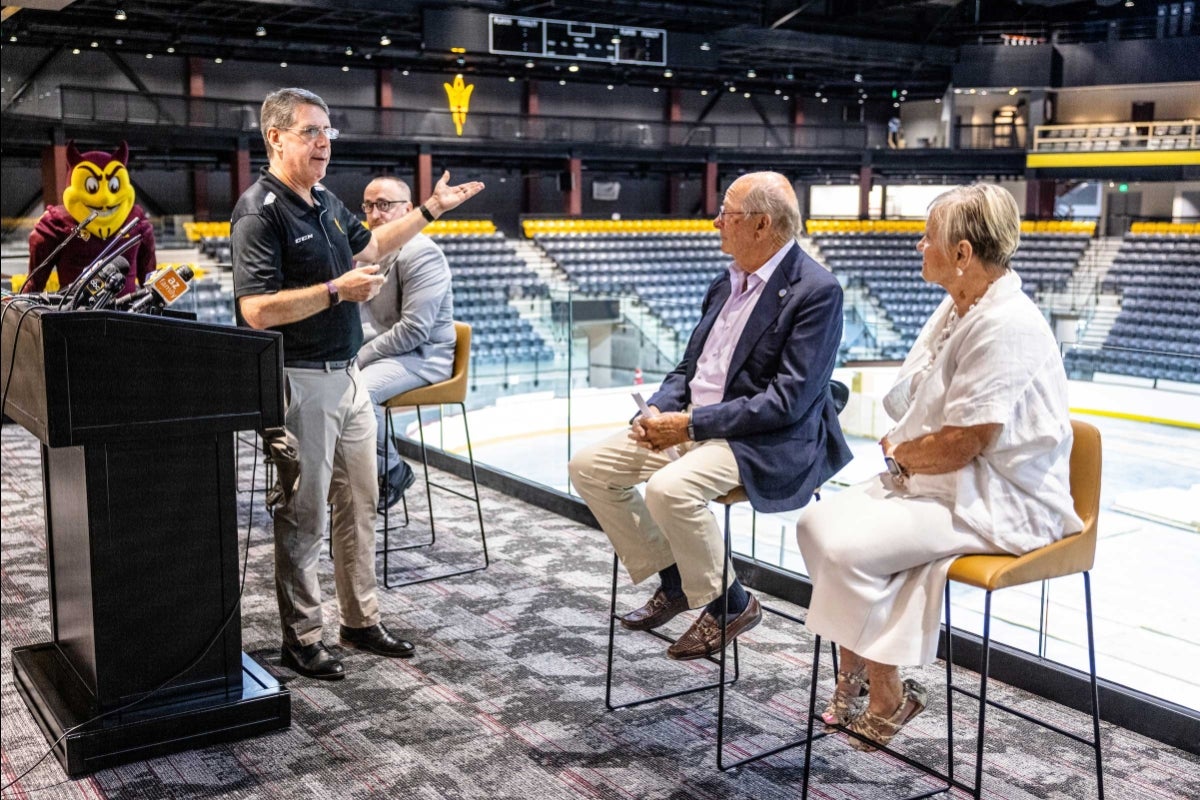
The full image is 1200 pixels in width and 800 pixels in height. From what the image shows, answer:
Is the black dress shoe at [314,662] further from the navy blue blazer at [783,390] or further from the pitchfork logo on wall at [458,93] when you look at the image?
the pitchfork logo on wall at [458,93]

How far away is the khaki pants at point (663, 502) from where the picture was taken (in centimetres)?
250

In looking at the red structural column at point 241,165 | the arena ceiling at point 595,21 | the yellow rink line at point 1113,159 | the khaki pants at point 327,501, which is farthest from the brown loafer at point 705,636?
the red structural column at point 241,165

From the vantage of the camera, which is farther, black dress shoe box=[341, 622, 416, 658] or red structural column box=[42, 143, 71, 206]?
red structural column box=[42, 143, 71, 206]

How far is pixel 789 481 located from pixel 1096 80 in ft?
13.4

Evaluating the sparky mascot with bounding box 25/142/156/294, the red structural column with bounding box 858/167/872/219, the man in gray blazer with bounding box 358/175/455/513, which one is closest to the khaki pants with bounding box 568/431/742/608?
the man in gray blazer with bounding box 358/175/455/513

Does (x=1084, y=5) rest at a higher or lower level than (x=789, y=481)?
higher

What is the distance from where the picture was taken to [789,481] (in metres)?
2.56

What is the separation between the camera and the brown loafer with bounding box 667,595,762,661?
8.62ft

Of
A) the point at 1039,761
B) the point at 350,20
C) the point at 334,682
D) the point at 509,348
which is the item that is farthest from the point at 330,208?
the point at 350,20

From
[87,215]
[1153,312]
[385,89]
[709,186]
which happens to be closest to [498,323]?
[87,215]

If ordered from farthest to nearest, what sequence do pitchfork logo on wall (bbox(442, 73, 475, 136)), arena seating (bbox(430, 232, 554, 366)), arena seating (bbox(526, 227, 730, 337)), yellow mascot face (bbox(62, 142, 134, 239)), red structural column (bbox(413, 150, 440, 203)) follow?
1. pitchfork logo on wall (bbox(442, 73, 475, 136))
2. red structural column (bbox(413, 150, 440, 203))
3. arena seating (bbox(526, 227, 730, 337))
4. arena seating (bbox(430, 232, 554, 366))
5. yellow mascot face (bbox(62, 142, 134, 239))

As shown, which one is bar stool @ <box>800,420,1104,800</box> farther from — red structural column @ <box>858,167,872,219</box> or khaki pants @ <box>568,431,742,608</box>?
red structural column @ <box>858,167,872,219</box>

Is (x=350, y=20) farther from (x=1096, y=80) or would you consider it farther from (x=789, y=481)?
(x=789, y=481)

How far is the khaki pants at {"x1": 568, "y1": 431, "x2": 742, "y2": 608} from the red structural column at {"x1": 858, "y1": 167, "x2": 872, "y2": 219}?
19.0 m
